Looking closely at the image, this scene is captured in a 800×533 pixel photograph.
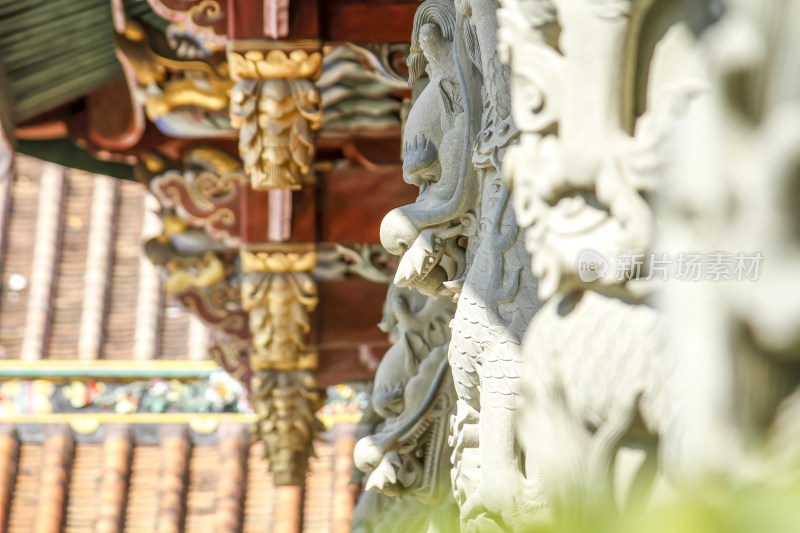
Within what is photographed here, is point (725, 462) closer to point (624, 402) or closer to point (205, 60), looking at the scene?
point (624, 402)

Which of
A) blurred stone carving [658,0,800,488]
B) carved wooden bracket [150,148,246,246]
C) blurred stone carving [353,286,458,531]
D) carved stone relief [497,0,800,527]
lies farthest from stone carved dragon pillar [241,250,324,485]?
blurred stone carving [658,0,800,488]

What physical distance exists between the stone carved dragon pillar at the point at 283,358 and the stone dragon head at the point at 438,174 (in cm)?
197

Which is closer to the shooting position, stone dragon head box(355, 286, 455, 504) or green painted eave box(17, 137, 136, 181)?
stone dragon head box(355, 286, 455, 504)

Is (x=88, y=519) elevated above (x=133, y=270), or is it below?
below

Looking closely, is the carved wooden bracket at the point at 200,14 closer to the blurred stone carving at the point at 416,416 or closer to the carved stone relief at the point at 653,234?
the blurred stone carving at the point at 416,416

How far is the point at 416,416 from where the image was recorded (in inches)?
68.4

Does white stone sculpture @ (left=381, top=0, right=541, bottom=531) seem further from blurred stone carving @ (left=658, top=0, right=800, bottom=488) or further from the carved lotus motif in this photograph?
the carved lotus motif

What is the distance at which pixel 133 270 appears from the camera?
5523 millimetres

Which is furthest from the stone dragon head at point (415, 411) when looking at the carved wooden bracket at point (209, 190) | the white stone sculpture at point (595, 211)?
the carved wooden bracket at point (209, 190)

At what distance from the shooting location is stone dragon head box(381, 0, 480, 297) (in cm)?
128

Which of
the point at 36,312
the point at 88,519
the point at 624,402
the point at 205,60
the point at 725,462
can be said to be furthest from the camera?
the point at 36,312

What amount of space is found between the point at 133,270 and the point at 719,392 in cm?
513

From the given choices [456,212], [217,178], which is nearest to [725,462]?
[456,212]

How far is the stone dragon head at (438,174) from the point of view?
1.28 m
